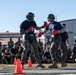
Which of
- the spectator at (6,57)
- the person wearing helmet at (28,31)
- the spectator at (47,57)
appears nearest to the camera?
the person wearing helmet at (28,31)

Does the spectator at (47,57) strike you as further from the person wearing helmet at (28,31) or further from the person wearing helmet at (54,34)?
the person wearing helmet at (28,31)

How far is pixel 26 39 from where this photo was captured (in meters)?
11.7

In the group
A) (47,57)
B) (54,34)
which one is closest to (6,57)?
(47,57)

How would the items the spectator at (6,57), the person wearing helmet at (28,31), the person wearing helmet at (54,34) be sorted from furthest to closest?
the spectator at (6,57), the person wearing helmet at (54,34), the person wearing helmet at (28,31)

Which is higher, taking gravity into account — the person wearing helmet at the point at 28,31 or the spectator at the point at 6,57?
the person wearing helmet at the point at 28,31

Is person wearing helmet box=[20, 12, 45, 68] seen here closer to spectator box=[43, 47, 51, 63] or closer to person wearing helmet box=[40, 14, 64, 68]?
person wearing helmet box=[40, 14, 64, 68]

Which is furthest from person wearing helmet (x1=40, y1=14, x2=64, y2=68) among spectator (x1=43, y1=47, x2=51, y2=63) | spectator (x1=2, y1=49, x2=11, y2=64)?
spectator (x1=2, y1=49, x2=11, y2=64)

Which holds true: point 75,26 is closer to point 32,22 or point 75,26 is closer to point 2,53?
point 2,53

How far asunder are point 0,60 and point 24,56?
8.31 m

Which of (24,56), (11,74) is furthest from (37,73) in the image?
(24,56)

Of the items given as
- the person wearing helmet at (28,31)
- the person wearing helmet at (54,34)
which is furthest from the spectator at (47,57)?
the person wearing helmet at (28,31)

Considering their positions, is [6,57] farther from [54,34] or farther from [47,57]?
[54,34]

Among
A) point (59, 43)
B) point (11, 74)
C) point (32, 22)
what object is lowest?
point (11, 74)

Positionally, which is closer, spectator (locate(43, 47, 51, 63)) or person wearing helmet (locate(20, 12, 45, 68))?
person wearing helmet (locate(20, 12, 45, 68))
